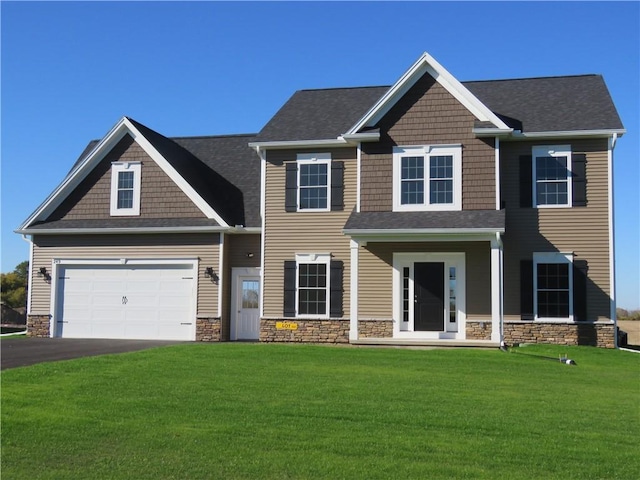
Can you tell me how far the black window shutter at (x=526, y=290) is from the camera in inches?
779

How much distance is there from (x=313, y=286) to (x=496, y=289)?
5321mm

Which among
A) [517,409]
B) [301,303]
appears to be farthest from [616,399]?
[301,303]

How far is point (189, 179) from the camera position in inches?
875

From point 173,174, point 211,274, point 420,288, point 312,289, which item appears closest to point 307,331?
point 312,289

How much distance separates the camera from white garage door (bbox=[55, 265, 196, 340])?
21500mm

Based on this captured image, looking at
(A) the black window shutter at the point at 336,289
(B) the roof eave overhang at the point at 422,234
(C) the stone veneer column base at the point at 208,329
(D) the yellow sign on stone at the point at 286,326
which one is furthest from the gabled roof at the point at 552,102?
(C) the stone veneer column base at the point at 208,329

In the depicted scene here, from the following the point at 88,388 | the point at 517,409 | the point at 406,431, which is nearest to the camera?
the point at 406,431

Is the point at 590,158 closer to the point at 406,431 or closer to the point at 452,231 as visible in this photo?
the point at 452,231

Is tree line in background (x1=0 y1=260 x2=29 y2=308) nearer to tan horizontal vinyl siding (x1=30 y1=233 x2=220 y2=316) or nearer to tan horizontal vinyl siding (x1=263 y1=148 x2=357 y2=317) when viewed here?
tan horizontal vinyl siding (x1=30 y1=233 x2=220 y2=316)

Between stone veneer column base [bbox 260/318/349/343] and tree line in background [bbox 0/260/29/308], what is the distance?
2103 centimetres

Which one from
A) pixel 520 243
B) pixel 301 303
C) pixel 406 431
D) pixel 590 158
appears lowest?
pixel 406 431

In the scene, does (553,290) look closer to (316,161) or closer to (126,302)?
(316,161)

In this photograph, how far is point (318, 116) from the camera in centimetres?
2209

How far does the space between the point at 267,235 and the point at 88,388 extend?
35.2 ft
